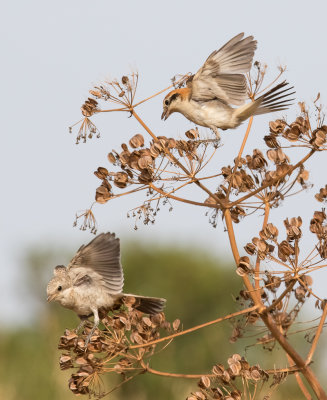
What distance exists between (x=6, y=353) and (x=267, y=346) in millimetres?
16091

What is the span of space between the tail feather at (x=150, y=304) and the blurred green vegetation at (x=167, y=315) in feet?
35.3

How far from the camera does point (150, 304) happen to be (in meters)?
4.34

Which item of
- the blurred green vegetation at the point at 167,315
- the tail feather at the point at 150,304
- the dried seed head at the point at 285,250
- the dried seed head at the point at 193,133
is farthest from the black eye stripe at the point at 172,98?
the blurred green vegetation at the point at 167,315

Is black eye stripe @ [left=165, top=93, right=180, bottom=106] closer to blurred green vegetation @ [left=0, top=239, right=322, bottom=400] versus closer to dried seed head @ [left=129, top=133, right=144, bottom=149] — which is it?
dried seed head @ [left=129, top=133, right=144, bottom=149]

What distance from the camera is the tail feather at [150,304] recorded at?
4.30 m

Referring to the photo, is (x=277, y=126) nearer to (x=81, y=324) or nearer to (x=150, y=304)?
(x=150, y=304)

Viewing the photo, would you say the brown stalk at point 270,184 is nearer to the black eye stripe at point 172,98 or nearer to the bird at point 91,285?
the bird at point 91,285

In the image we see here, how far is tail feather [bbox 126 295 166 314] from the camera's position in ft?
14.1

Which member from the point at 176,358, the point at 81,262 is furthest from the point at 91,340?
the point at 176,358

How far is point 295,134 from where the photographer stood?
11.4 ft

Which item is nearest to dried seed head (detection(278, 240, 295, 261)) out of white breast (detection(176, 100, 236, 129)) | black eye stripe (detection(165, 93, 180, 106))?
white breast (detection(176, 100, 236, 129))

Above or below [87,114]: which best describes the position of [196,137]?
below

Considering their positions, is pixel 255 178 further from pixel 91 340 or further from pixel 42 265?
pixel 42 265

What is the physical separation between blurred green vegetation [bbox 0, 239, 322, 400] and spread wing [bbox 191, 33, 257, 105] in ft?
36.2
